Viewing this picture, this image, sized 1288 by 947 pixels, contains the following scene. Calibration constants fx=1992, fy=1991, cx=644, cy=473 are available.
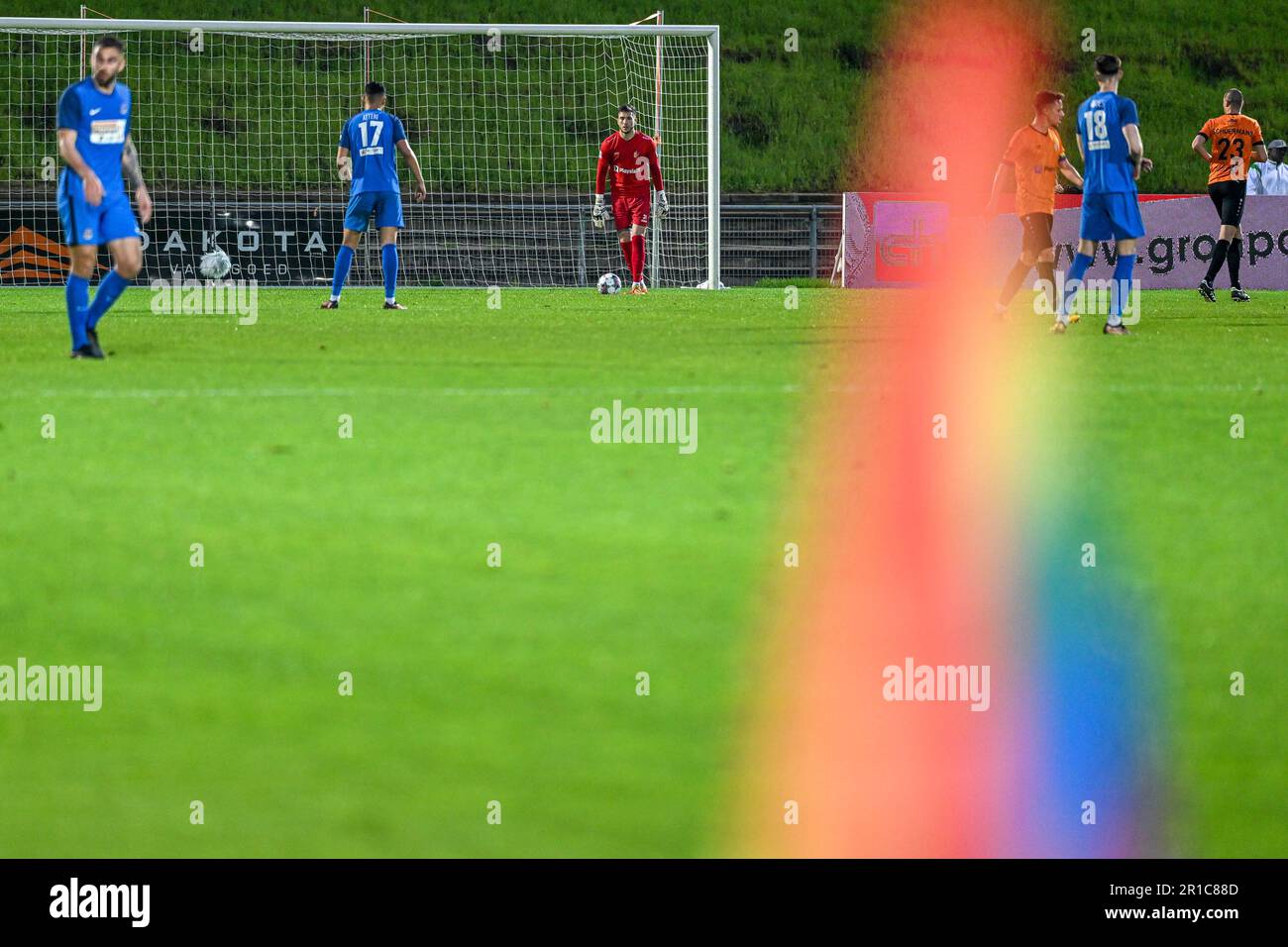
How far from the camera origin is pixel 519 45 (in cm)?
4238

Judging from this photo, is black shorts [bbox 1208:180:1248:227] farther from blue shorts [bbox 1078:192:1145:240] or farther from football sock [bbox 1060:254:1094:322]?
football sock [bbox 1060:254:1094:322]

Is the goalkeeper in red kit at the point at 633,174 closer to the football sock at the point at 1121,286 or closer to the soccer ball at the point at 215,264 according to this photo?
the soccer ball at the point at 215,264

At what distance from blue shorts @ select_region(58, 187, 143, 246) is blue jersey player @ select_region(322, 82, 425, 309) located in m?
6.53

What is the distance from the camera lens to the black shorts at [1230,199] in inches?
875

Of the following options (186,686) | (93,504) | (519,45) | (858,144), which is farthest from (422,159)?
(186,686)

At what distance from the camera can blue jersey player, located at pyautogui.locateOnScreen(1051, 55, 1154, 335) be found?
1577 centimetres

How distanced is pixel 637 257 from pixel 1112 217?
9590mm

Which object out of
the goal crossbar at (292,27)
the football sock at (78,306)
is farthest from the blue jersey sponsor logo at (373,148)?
the football sock at (78,306)

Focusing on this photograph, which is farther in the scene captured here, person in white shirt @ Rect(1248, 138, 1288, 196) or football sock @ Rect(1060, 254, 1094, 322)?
person in white shirt @ Rect(1248, 138, 1288, 196)

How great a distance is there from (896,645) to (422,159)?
35830 millimetres

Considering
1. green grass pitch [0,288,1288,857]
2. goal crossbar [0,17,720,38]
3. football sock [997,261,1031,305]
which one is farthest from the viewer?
goal crossbar [0,17,720,38]

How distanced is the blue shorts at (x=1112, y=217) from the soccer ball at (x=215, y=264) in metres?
15.8

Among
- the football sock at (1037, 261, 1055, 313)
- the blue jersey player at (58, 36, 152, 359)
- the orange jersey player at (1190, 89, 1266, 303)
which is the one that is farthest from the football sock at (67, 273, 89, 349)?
the orange jersey player at (1190, 89, 1266, 303)
